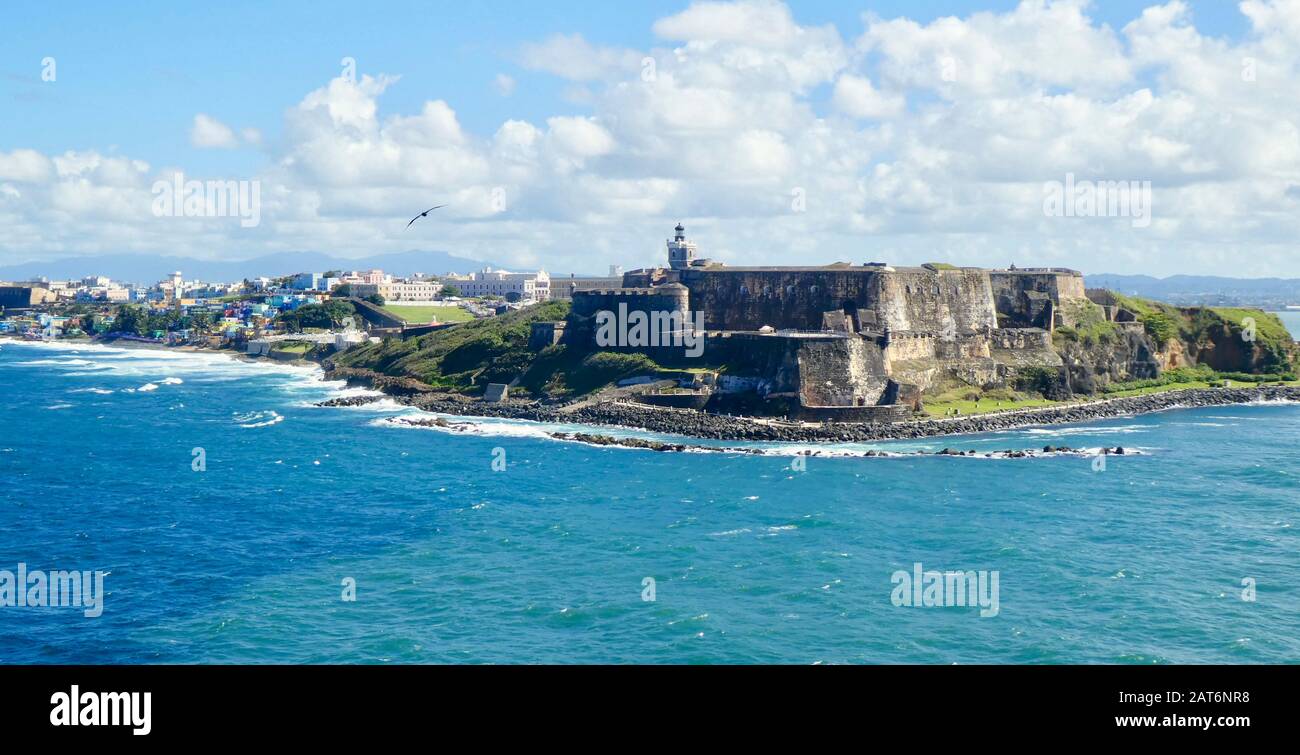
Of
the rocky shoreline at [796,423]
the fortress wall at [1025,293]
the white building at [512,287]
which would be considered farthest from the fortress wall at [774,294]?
the white building at [512,287]

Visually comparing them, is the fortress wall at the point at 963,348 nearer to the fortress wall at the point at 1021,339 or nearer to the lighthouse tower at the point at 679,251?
the fortress wall at the point at 1021,339

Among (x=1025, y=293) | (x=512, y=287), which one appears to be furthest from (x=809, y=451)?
(x=512, y=287)

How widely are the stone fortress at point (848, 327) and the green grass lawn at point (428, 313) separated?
5808cm

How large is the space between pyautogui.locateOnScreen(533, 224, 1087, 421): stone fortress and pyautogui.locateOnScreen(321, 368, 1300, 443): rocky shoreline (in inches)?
97.1

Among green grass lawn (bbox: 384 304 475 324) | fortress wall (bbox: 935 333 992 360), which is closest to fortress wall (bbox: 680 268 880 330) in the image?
fortress wall (bbox: 935 333 992 360)

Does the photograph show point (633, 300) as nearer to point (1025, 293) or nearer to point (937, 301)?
point (937, 301)

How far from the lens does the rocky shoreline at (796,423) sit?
219 ft

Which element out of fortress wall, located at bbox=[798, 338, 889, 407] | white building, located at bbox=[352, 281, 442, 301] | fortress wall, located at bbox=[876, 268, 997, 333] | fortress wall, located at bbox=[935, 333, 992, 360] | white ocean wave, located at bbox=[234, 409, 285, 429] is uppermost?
white building, located at bbox=[352, 281, 442, 301]

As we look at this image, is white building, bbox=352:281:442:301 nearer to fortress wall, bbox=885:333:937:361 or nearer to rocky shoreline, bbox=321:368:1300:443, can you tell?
rocky shoreline, bbox=321:368:1300:443

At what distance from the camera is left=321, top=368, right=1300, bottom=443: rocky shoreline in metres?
66.8

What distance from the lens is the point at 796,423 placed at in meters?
68.9

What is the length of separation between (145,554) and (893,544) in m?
27.8

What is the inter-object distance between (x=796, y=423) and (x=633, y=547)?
3088cm
